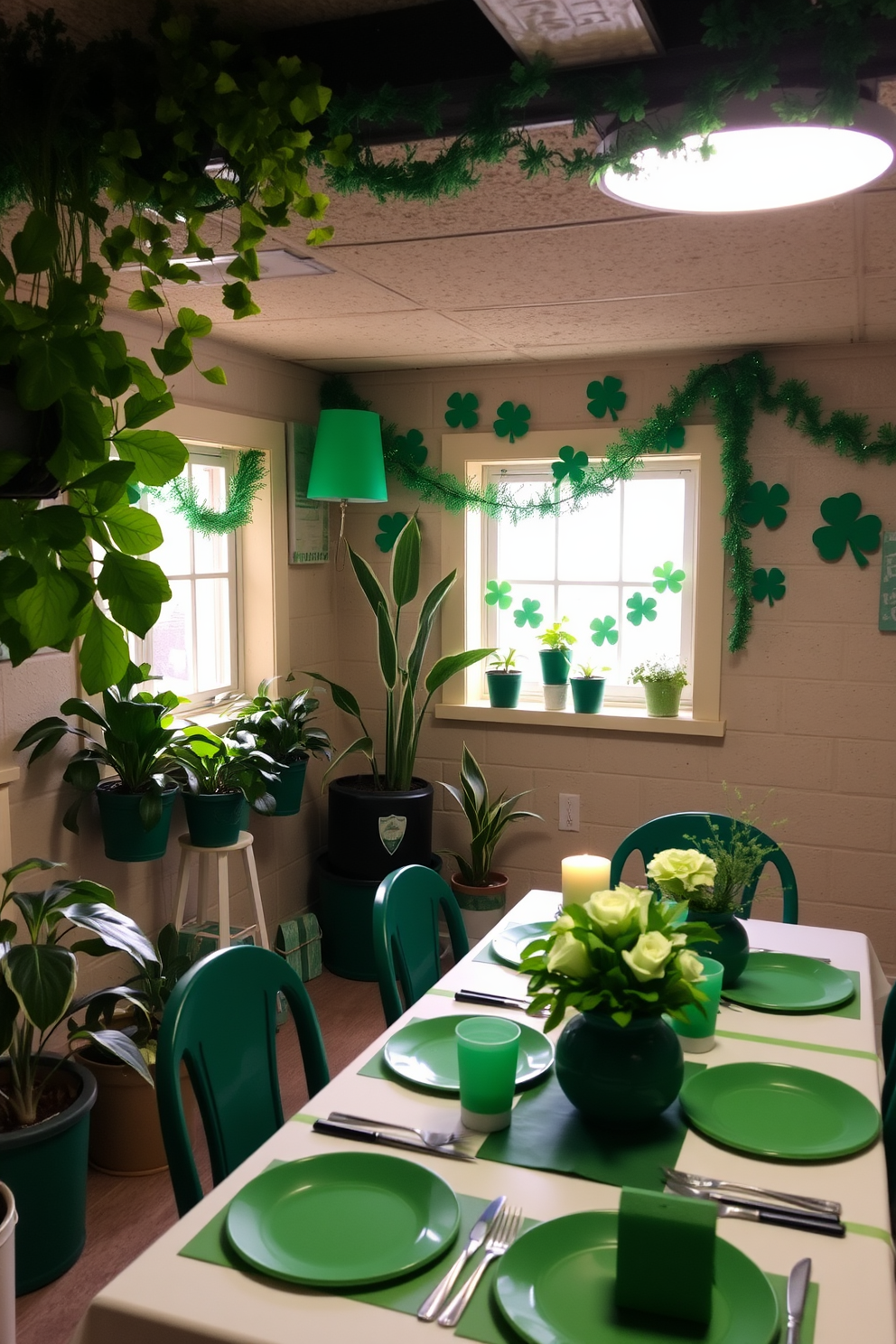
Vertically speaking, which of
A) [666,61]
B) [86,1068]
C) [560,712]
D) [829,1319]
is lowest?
[86,1068]

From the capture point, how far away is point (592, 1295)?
1.17 metres

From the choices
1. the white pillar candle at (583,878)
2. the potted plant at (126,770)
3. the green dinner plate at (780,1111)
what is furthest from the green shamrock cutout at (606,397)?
the green dinner plate at (780,1111)

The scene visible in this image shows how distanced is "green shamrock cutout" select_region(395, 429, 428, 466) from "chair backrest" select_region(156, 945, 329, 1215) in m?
2.55

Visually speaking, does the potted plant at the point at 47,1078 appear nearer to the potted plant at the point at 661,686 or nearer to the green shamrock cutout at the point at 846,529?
the potted plant at the point at 661,686

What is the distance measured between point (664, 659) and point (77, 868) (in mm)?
2117

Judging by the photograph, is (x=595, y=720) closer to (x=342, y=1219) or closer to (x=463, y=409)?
(x=463, y=409)

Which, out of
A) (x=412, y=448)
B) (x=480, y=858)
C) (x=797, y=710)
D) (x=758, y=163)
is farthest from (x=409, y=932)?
(x=412, y=448)

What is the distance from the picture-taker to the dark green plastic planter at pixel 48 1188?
6.98 feet

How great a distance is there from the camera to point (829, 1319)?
1140mm

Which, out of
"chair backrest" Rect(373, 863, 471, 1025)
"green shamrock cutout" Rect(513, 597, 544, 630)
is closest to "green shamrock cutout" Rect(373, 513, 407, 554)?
"green shamrock cutout" Rect(513, 597, 544, 630)

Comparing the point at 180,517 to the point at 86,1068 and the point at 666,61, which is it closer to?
the point at 86,1068

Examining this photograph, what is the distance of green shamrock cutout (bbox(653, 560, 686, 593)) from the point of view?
156 inches

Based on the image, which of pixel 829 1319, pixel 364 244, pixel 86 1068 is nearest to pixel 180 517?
pixel 364 244

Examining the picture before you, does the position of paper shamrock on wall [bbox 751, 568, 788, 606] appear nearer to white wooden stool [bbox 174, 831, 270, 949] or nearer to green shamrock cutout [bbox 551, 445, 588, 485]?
green shamrock cutout [bbox 551, 445, 588, 485]
